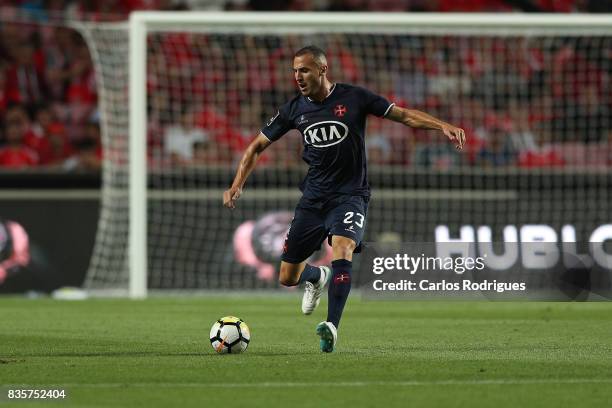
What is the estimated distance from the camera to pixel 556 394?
5.95 meters

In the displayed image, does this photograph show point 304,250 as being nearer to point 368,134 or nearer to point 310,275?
point 310,275

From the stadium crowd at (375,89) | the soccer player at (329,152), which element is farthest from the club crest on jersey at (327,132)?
the stadium crowd at (375,89)

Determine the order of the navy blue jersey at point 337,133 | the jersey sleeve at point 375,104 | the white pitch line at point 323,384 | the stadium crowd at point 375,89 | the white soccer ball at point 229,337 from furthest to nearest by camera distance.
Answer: the stadium crowd at point 375,89
the navy blue jersey at point 337,133
the jersey sleeve at point 375,104
the white soccer ball at point 229,337
the white pitch line at point 323,384

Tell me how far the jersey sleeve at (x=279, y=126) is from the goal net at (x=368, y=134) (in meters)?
5.84

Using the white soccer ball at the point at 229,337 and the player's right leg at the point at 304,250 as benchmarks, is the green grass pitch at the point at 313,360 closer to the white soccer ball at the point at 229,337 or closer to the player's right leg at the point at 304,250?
the white soccer ball at the point at 229,337

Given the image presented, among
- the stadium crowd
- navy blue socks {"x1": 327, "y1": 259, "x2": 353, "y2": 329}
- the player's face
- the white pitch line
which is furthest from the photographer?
the stadium crowd

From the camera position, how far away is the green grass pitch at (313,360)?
19.3 ft

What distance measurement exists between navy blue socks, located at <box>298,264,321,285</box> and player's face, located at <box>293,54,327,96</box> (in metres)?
1.51

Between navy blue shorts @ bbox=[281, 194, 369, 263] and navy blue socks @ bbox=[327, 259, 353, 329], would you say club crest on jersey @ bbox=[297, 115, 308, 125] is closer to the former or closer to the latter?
navy blue shorts @ bbox=[281, 194, 369, 263]

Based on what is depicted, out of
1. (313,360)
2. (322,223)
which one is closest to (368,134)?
(322,223)

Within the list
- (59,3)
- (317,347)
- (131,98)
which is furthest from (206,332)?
(59,3)

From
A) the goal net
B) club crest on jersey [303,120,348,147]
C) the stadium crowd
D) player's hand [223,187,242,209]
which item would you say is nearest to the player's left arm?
club crest on jersey [303,120,348,147]

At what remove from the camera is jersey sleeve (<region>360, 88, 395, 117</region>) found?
8625 mm

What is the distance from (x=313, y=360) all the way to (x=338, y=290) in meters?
0.78
